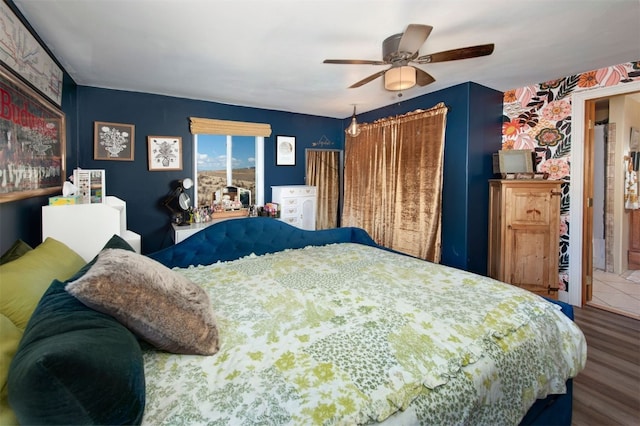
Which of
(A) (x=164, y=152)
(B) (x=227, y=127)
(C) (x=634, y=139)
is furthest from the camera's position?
(C) (x=634, y=139)

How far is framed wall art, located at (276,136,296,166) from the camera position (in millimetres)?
4770

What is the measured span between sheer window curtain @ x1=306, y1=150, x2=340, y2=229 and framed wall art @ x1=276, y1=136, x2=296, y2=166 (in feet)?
1.02

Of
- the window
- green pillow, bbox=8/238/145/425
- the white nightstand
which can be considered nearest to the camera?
green pillow, bbox=8/238/145/425

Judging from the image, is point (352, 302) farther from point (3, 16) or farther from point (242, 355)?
point (3, 16)

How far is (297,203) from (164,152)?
1956 mm

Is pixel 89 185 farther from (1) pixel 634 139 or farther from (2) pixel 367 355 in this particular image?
(1) pixel 634 139

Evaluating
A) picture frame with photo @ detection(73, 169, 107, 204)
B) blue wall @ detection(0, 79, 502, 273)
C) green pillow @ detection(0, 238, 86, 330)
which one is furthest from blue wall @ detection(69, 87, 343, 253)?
green pillow @ detection(0, 238, 86, 330)

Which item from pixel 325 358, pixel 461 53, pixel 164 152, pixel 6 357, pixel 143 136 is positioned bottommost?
pixel 325 358

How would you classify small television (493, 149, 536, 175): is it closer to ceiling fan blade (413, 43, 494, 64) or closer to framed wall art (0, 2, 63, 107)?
ceiling fan blade (413, 43, 494, 64)

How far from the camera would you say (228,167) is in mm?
4418

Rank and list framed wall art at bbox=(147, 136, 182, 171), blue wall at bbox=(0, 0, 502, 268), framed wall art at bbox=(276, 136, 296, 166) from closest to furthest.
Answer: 1. blue wall at bbox=(0, 0, 502, 268)
2. framed wall art at bbox=(147, 136, 182, 171)
3. framed wall art at bbox=(276, 136, 296, 166)

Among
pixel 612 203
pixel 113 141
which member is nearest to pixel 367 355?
pixel 113 141

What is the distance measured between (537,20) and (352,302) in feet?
7.53

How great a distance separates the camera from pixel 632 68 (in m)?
2.82
